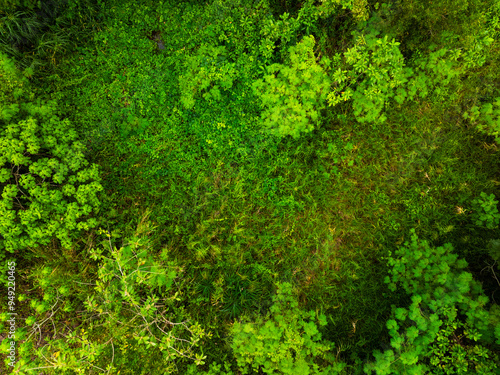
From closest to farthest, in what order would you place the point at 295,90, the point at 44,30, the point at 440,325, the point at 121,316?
the point at 440,325, the point at 295,90, the point at 121,316, the point at 44,30

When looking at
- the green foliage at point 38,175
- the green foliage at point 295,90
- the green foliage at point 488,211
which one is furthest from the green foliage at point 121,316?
the green foliage at point 488,211

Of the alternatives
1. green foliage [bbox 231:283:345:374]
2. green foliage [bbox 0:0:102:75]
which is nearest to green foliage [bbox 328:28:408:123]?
green foliage [bbox 231:283:345:374]

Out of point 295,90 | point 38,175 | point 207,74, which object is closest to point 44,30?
point 38,175

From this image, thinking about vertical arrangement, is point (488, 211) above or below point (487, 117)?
below

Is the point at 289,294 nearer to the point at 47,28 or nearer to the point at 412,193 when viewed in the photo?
the point at 412,193

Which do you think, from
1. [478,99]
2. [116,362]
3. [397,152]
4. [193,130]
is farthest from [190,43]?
[116,362]

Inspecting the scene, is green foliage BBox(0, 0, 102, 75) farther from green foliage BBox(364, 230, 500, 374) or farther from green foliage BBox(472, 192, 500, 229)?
green foliage BBox(472, 192, 500, 229)

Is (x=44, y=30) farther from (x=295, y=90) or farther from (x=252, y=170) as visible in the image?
(x=295, y=90)
